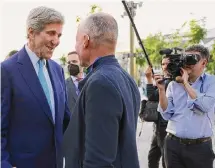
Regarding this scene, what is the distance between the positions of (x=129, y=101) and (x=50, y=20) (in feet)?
2.37

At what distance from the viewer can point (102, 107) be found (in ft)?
6.45

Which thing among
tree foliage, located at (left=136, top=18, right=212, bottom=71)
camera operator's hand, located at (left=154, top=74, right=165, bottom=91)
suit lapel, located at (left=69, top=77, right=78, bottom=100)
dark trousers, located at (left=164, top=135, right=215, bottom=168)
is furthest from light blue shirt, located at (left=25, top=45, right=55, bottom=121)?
tree foliage, located at (left=136, top=18, right=212, bottom=71)

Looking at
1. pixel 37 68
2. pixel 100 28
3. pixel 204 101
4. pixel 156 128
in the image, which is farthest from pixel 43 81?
pixel 156 128

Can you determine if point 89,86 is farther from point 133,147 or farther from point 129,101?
point 133,147

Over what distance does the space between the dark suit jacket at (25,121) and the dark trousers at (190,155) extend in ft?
5.77

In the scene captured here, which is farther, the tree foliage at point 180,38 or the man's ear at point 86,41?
the tree foliage at point 180,38

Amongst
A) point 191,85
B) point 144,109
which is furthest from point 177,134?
point 144,109

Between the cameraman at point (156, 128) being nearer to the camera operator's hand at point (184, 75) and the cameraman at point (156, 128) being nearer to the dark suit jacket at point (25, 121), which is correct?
the camera operator's hand at point (184, 75)

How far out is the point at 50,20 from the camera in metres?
2.31

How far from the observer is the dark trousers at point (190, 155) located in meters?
3.75

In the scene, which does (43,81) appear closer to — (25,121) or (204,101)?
(25,121)

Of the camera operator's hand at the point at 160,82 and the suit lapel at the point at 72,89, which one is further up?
the camera operator's hand at the point at 160,82

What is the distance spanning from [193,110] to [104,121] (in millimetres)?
2029

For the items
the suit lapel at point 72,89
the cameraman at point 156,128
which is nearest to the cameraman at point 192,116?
the cameraman at point 156,128
